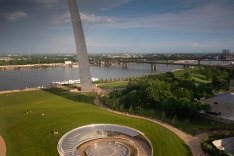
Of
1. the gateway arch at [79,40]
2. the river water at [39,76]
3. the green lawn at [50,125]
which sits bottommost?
the river water at [39,76]

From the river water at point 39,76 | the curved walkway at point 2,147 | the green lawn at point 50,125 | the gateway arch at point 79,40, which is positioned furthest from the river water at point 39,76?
the curved walkway at point 2,147

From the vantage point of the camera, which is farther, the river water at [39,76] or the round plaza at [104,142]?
the river water at [39,76]

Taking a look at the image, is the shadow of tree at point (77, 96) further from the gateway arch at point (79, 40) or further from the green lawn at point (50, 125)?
the gateway arch at point (79, 40)

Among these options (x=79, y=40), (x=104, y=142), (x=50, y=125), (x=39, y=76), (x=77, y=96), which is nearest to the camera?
(x=104, y=142)

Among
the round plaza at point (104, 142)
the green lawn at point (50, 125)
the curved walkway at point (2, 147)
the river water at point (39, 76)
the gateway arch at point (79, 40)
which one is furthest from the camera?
the river water at point (39, 76)

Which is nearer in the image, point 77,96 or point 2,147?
point 2,147

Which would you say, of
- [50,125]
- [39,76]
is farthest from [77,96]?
[39,76]

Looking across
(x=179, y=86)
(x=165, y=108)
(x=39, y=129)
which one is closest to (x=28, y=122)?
(x=39, y=129)

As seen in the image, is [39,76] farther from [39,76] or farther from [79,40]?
[79,40]

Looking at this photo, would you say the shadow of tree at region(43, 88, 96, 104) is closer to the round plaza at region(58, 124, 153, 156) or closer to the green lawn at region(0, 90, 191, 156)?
the green lawn at region(0, 90, 191, 156)
